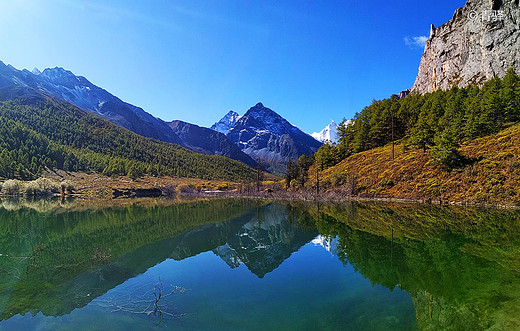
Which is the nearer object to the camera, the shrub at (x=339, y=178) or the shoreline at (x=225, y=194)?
the shoreline at (x=225, y=194)

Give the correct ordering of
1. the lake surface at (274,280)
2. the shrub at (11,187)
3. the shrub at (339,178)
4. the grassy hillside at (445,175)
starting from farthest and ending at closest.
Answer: the shrub at (11,187) < the shrub at (339,178) < the grassy hillside at (445,175) < the lake surface at (274,280)

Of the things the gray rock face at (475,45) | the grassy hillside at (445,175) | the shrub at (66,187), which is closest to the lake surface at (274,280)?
the grassy hillside at (445,175)

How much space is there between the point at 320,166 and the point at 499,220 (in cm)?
6684

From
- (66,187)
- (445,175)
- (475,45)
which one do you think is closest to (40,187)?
(66,187)

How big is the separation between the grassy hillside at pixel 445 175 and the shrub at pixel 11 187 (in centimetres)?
10984

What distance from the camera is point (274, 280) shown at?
47.5 ft

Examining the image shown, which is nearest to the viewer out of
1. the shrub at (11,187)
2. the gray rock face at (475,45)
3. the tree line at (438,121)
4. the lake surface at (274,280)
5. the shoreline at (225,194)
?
the lake surface at (274,280)

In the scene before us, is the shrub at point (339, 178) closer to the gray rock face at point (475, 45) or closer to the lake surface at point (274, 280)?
the lake surface at point (274, 280)

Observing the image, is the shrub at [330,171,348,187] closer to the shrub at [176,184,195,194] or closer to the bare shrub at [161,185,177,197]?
the shrub at [176,184,195,194]

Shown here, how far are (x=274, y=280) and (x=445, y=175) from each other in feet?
162

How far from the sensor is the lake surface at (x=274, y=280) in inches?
378

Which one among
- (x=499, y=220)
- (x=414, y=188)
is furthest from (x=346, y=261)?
(x=414, y=188)

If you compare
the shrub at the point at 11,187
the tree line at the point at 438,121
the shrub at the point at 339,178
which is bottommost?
the shrub at the point at 11,187

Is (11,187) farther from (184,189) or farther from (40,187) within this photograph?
(184,189)
